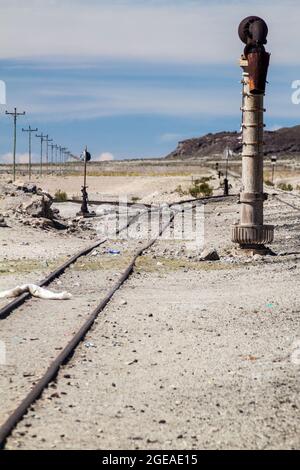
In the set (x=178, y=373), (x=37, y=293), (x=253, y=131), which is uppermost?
(x=253, y=131)

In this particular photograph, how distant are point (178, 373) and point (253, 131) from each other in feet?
39.3

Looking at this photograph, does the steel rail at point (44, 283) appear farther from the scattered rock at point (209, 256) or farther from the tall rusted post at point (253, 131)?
the tall rusted post at point (253, 131)

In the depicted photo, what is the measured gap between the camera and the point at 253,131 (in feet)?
66.7

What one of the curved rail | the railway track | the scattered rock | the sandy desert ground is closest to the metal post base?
the scattered rock

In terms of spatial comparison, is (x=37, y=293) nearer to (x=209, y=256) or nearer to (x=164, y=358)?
(x=164, y=358)

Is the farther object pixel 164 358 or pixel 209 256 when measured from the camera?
pixel 209 256

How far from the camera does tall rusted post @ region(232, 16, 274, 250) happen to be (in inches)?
798

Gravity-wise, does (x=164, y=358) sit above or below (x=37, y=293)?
below

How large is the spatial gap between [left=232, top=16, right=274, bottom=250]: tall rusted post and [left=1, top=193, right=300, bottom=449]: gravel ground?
4.11m

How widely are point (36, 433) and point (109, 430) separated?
55 cm

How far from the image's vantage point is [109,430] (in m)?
7.04

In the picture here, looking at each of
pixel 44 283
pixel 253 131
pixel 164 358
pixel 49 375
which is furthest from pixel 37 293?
pixel 253 131

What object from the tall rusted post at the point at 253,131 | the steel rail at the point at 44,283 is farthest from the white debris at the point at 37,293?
the tall rusted post at the point at 253,131

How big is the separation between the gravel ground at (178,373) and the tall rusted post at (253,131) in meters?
4.11
